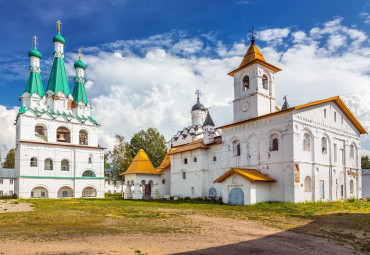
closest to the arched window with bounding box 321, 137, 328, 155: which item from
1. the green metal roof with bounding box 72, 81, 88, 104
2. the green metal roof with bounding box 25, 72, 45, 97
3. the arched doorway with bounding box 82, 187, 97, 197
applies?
the arched doorway with bounding box 82, 187, 97, 197

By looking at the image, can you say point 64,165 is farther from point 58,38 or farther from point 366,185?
point 366,185

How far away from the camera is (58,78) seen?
125ft

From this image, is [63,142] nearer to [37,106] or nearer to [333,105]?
[37,106]

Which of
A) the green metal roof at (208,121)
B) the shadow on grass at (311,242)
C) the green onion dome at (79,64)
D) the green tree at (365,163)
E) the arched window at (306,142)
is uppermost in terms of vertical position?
the green onion dome at (79,64)

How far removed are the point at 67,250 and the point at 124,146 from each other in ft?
123

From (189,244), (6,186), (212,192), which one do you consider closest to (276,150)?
(212,192)

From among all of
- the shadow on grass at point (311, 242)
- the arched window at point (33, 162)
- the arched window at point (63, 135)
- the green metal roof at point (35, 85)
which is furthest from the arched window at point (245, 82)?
the arched window at point (33, 162)

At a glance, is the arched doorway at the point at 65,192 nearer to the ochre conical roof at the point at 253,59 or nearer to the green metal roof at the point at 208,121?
the green metal roof at the point at 208,121

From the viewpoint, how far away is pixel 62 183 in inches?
1395

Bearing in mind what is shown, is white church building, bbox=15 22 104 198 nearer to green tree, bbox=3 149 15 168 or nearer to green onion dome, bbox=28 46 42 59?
green onion dome, bbox=28 46 42 59

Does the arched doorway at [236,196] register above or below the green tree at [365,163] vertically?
below

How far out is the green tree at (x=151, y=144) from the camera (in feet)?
158

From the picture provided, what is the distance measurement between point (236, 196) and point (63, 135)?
24.4 meters

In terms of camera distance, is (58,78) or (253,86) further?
(58,78)
